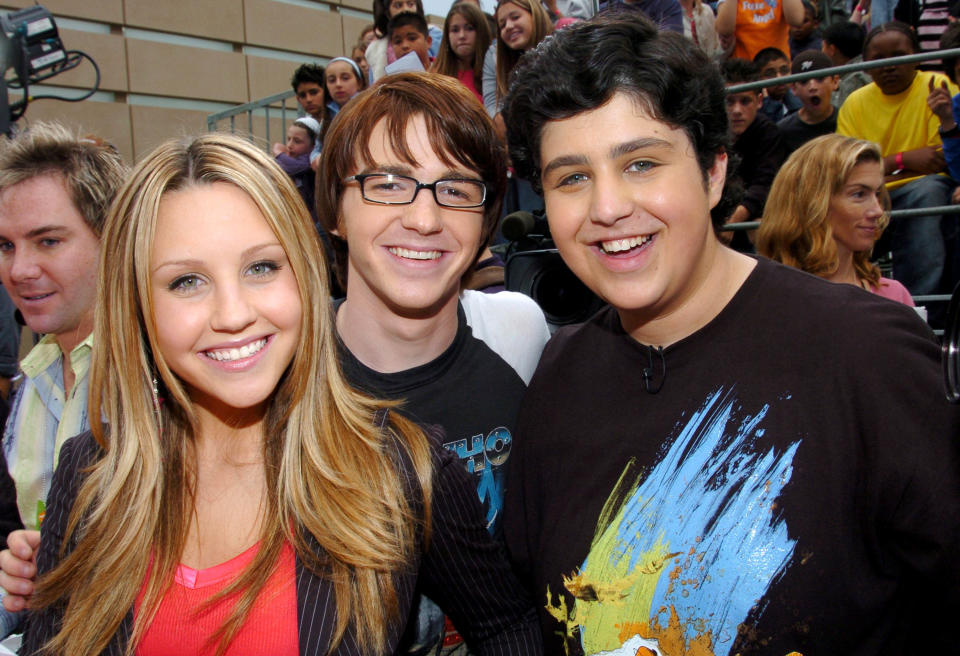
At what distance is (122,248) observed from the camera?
154 centimetres

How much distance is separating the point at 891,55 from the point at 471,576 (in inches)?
191

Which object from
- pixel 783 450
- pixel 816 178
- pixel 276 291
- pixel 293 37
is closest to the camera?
pixel 783 450

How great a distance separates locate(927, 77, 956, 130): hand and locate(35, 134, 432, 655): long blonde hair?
396 cm

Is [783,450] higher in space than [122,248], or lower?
lower

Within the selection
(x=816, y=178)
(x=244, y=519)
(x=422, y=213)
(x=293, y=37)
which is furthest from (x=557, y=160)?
(x=293, y=37)

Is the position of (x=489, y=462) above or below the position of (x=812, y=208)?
below

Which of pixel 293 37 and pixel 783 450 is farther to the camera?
pixel 293 37

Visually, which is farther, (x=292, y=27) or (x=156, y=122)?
(x=292, y=27)

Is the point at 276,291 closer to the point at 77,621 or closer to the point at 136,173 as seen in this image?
the point at 136,173

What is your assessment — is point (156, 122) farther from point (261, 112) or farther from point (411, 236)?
point (411, 236)

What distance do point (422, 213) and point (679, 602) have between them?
1067 mm

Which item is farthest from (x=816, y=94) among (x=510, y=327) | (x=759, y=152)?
(x=510, y=327)

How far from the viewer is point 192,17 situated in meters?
10.2

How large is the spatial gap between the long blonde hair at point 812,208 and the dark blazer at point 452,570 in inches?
90.1
